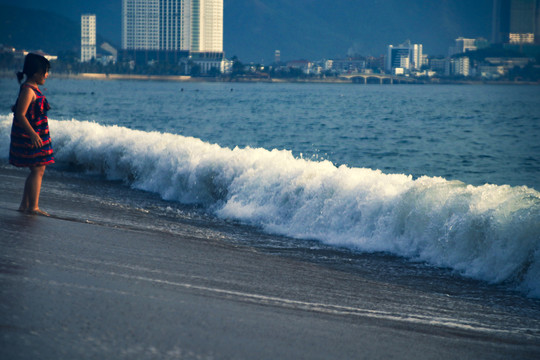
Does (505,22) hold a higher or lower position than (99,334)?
higher

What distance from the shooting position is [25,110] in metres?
7.57

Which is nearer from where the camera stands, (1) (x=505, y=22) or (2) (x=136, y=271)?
(2) (x=136, y=271)

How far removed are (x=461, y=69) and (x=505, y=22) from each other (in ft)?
65.5

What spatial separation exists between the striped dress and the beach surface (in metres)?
0.68

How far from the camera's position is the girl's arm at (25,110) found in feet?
24.8

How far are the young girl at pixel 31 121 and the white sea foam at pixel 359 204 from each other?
4146mm

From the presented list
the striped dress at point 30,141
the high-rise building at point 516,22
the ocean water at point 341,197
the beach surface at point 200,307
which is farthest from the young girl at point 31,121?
the high-rise building at point 516,22

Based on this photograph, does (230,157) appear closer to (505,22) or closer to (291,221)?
(291,221)

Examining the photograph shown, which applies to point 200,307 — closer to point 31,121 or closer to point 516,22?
point 31,121

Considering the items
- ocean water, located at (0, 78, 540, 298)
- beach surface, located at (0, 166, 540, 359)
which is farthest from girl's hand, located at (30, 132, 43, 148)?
ocean water, located at (0, 78, 540, 298)

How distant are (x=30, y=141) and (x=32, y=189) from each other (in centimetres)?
70

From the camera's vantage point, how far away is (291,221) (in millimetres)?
11250

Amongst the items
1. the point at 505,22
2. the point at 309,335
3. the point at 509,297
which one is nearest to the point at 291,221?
the point at 509,297

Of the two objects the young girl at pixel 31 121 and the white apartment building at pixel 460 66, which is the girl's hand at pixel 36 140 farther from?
the white apartment building at pixel 460 66
